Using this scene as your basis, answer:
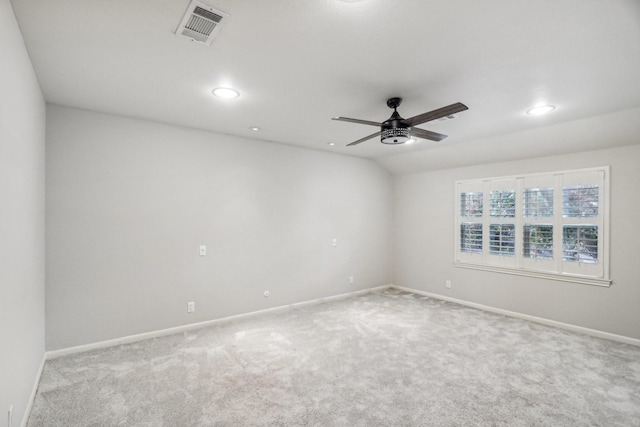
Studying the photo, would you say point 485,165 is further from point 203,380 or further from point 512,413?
→ point 203,380

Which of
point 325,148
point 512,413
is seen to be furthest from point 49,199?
point 512,413

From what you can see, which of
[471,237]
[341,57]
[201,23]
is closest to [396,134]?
[341,57]

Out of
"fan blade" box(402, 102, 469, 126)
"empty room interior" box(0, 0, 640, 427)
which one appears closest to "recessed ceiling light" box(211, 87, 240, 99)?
"empty room interior" box(0, 0, 640, 427)

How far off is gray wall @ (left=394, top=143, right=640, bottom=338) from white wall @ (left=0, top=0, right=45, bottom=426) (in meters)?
5.13

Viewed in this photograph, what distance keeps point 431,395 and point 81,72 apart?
3.90 m

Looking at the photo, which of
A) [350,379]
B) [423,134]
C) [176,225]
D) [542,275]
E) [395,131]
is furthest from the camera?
[542,275]

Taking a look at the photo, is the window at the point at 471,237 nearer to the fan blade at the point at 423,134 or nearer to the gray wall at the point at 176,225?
the gray wall at the point at 176,225

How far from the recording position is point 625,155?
3.70 m

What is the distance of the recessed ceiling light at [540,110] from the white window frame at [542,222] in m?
1.34

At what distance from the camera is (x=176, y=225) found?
3873 millimetres

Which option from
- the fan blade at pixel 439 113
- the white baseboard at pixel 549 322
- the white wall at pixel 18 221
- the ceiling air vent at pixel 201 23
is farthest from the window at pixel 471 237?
the white wall at pixel 18 221

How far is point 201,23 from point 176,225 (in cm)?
267

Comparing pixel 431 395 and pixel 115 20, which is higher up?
pixel 115 20

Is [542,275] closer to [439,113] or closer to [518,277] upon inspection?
[518,277]
